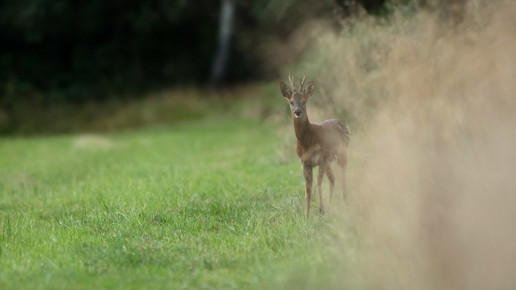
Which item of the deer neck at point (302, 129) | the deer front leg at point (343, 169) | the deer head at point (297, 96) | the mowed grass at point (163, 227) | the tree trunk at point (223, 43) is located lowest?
the mowed grass at point (163, 227)

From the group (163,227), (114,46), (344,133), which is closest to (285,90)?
(344,133)

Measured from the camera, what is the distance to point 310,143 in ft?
22.8

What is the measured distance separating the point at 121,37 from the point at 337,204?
27.3 m

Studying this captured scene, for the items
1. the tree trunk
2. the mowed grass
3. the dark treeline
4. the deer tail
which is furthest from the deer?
the tree trunk

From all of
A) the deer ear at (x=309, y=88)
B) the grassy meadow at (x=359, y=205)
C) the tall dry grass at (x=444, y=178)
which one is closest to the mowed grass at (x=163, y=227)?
the grassy meadow at (x=359, y=205)

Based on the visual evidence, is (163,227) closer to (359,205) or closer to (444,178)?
(359,205)

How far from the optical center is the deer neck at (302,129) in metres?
6.84

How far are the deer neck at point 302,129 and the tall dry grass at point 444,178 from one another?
0.62m

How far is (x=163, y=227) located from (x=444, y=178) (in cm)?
326

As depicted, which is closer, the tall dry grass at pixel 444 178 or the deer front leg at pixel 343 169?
the tall dry grass at pixel 444 178

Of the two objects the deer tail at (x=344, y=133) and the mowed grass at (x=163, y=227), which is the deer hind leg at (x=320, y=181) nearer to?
the mowed grass at (x=163, y=227)

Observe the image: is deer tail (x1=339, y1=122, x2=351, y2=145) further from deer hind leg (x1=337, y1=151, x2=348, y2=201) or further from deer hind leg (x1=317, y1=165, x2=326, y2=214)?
deer hind leg (x1=317, y1=165, x2=326, y2=214)

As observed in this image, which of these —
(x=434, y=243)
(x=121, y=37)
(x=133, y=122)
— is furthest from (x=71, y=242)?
(x=121, y=37)

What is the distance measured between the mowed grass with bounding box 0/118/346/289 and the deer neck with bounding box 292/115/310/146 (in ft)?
2.55
